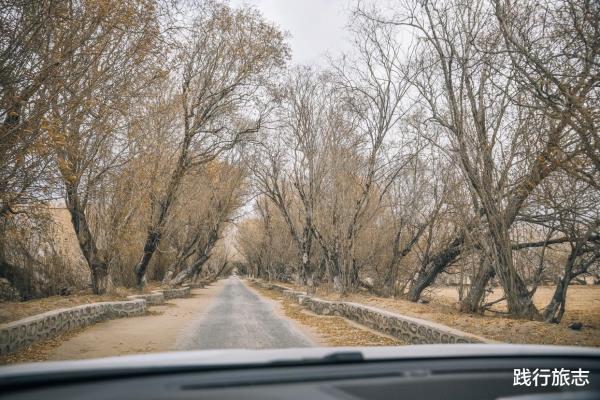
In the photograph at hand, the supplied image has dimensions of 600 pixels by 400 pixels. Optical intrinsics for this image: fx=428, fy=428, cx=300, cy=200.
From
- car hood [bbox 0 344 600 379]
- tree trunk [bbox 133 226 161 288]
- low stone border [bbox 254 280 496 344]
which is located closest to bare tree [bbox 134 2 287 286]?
tree trunk [bbox 133 226 161 288]

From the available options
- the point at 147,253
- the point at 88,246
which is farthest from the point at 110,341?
the point at 147,253

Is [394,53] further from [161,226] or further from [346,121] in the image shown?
[161,226]

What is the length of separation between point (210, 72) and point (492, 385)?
1774 cm

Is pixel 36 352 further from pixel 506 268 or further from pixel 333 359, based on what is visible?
pixel 506 268

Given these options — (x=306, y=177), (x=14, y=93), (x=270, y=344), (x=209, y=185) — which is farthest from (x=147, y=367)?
(x=209, y=185)

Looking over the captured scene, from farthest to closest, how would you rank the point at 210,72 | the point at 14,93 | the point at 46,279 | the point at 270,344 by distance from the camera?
the point at 210,72 → the point at 46,279 → the point at 270,344 → the point at 14,93

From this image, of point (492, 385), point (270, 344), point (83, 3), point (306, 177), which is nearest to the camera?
point (492, 385)

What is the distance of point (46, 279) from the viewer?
1457cm

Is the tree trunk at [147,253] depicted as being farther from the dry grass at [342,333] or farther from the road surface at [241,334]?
the dry grass at [342,333]

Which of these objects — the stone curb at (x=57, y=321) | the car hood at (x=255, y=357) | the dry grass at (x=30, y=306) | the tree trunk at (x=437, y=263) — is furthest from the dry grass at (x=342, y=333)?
the car hood at (x=255, y=357)

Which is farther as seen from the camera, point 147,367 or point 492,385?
point 492,385

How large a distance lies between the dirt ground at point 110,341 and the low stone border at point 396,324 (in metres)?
4.83

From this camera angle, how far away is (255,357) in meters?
1.61

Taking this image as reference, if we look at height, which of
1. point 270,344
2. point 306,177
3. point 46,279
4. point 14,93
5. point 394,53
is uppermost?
point 394,53
